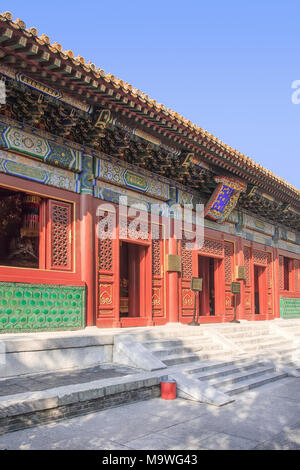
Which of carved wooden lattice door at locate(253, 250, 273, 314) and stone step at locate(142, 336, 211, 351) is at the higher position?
carved wooden lattice door at locate(253, 250, 273, 314)

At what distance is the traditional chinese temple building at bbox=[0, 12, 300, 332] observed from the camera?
6.07m

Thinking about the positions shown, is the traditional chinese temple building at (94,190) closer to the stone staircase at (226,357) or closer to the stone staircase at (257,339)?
the stone staircase at (257,339)

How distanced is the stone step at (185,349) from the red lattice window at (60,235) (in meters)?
1.98

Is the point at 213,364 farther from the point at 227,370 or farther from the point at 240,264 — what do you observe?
the point at 240,264

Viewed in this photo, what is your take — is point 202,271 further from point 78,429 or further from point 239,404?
point 78,429

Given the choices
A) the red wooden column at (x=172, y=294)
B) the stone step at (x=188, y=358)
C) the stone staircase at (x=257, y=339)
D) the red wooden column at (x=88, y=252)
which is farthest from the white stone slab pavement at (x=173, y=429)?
the red wooden column at (x=172, y=294)

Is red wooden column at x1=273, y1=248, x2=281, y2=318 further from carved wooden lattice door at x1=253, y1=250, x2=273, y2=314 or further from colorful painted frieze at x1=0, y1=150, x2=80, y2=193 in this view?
colorful painted frieze at x1=0, y1=150, x2=80, y2=193

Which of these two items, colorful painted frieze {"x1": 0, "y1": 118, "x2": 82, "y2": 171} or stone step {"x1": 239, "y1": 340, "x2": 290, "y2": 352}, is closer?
colorful painted frieze {"x1": 0, "y1": 118, "x2": 82, "y2": 171}

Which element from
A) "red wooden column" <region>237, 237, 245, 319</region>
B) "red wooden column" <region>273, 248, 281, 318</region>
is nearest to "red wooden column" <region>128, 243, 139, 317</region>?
"red wooden column" <region>237, 237, 245, 319</region>

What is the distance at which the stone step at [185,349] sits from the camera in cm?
643

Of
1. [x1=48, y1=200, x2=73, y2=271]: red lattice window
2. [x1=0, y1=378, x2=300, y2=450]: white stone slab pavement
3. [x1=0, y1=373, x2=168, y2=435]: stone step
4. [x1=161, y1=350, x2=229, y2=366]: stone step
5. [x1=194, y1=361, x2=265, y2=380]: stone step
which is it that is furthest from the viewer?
[x1=48, y1=200, x2=73, y2=271]: red lattice window

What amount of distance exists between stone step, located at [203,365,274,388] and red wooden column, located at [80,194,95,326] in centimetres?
234

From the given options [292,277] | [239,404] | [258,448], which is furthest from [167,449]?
[292,277]

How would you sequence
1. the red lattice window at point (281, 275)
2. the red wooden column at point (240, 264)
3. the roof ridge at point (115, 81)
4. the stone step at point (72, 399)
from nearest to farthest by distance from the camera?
the stone step at point (72, 399) → the roof ridge at point (115, 81) → the red wooden column at point (240, 264) → the red lattice window at point (281, 275)
